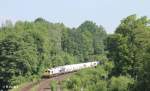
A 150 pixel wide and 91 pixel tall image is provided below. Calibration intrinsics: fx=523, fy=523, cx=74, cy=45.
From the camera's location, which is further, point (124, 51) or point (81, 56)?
point (81, 56)

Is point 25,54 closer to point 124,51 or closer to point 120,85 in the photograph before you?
point 124,51

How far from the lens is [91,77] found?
60156 mm

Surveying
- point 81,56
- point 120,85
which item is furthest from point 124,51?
point 81,56

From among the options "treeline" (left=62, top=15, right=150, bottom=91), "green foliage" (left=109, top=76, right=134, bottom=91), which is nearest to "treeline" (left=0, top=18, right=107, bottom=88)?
"treeline" (left=62, top=15, right=150, bottom=91)

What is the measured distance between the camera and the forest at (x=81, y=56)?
4491cm

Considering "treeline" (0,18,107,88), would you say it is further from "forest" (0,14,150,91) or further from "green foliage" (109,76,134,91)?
"green foliage" (109,76,134,91)

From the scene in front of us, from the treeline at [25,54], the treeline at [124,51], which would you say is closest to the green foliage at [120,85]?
the treeline at [124,51]

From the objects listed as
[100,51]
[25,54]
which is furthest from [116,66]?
[100,51]

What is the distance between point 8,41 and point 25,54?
4.11 meters

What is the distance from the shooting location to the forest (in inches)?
1768

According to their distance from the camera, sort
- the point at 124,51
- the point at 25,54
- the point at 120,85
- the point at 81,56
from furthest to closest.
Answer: the point at 81,56 < the point at 25,54 < the point at 124,51 < the point at 120,85

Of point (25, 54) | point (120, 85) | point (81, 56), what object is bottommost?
point (120, 85)

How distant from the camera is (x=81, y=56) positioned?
443 ft

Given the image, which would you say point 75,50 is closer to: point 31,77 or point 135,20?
point 31,77
